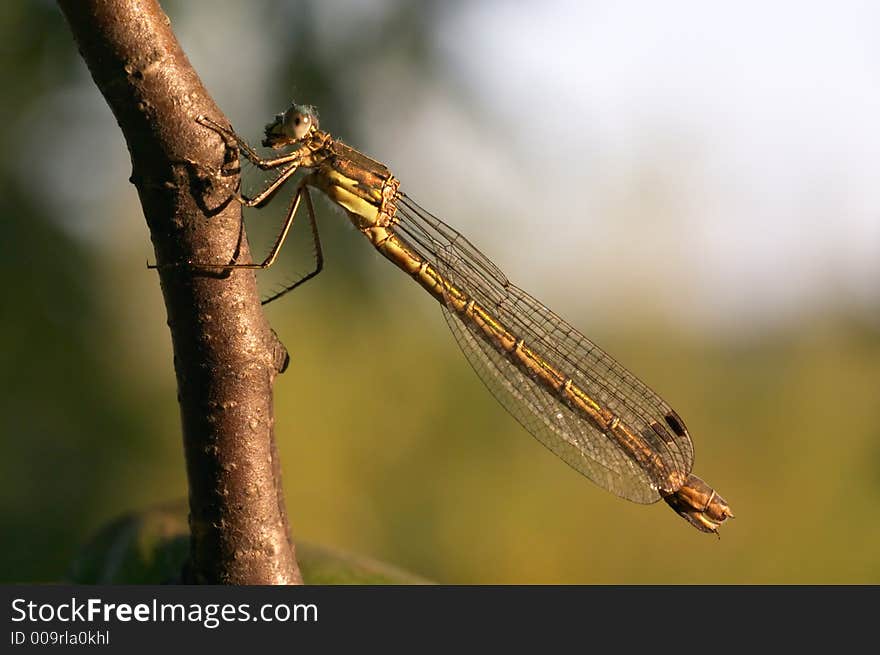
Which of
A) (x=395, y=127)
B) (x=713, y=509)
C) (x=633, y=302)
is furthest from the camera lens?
(x=633, y=302)

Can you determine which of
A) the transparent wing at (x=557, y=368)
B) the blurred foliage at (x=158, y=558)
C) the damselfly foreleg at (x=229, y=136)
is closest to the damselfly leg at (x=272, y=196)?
the damselfly foreleg at (x=229, y=136)

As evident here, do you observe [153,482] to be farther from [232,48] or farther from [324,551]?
[232,48]

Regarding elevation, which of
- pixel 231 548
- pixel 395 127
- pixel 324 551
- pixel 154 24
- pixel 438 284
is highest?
pixel 395 127

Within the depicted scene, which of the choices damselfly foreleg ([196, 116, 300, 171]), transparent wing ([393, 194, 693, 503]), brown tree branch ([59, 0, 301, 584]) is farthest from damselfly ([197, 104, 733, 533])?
brown tree branch ([59, 0, 301, 584])

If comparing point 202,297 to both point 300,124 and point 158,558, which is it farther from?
point 300,124

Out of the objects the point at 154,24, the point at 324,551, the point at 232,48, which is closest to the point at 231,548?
the point at 324,551

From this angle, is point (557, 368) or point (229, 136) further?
point (557, 368)

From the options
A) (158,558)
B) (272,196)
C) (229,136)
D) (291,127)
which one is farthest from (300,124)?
(158,558)
